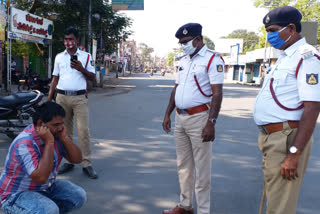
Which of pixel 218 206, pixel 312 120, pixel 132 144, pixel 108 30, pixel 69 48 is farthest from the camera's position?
pixel 108 30

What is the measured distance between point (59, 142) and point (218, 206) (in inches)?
77.5

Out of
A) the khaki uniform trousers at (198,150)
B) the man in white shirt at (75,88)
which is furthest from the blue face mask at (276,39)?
the man in white shirt at (75,88)

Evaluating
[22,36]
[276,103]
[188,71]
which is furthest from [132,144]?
[22,36]

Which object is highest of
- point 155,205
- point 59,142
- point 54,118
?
point 54,118

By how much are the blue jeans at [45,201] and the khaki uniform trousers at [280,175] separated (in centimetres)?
156

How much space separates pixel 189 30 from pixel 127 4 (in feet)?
46.0

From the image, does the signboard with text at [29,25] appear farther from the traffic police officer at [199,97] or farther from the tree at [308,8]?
the tree at [308,8]

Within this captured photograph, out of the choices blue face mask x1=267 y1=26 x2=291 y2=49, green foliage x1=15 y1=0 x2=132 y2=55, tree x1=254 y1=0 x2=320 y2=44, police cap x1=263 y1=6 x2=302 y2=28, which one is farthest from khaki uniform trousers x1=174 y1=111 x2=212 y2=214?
tree x1=254 y1=0 x2=320 y2=44

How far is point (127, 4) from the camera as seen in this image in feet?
51.9

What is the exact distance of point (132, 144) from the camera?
5859mm

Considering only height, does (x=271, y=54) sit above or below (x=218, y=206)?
above

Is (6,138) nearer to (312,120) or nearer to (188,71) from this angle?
(188,71)

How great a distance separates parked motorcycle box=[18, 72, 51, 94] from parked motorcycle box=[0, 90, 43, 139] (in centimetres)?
719

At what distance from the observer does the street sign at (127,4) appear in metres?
15.8
